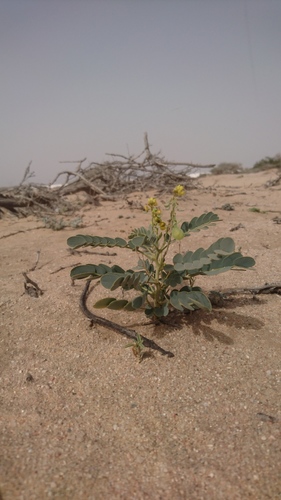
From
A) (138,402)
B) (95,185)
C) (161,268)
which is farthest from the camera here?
(95,185)

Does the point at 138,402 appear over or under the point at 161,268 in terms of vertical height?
under

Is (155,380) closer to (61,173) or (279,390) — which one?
(279,390)

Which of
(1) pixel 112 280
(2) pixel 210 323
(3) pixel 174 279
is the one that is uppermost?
(1) pixel 112 280

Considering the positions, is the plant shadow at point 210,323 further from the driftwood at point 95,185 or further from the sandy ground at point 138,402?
the driftwood at point 95,185

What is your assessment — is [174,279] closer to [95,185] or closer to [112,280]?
[112,280]

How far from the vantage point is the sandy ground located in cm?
108

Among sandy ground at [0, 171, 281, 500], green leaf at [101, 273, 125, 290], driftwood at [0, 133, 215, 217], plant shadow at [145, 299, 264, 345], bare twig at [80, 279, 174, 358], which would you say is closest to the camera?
sandy ground at [0, 171, 281, 500]

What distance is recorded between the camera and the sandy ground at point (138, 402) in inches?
42.7

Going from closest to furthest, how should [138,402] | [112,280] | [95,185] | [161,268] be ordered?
[138,402]
[112,280]
[161,268]
[95,185]

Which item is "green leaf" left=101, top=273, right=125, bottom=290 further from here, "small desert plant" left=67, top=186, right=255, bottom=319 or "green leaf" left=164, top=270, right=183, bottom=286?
"green leaf" left=164, top=270, right=183, bottom=286

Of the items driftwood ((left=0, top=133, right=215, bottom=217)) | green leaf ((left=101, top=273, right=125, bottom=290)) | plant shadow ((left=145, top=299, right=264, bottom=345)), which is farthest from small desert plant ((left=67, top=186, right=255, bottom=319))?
driftwood ((left=0, top=133, right=215, bottom=217))

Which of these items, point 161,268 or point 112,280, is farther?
point 161,268

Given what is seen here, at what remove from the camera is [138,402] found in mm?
1426

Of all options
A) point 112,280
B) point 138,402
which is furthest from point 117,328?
point 138,402
